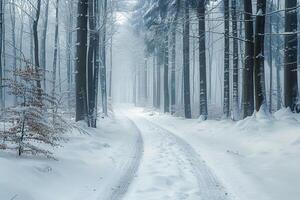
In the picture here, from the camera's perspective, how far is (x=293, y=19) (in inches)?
648

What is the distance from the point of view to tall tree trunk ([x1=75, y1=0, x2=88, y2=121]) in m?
17.5

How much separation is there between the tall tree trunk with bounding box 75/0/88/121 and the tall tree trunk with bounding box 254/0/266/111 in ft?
24.2

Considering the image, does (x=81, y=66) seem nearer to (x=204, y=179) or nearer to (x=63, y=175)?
(x=63, y=175)

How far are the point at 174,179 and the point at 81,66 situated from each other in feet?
32.4

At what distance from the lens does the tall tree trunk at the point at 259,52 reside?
1470 centimetres

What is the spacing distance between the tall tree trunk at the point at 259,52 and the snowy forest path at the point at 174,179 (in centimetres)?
403

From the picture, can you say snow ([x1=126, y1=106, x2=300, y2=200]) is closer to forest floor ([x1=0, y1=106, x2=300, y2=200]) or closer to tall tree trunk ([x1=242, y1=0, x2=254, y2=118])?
forest floor ([x1=0, y1=106, x2=300, y2=200])

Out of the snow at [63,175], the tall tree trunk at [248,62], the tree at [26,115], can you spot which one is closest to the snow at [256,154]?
the tall tree trunk at [248,62]

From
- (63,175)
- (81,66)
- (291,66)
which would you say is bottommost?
(63,175)

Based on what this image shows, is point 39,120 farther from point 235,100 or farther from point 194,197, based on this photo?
point 235,100

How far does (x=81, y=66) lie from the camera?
688 inches

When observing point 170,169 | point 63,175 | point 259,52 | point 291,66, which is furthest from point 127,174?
point 291,66

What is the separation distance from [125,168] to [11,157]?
302cm

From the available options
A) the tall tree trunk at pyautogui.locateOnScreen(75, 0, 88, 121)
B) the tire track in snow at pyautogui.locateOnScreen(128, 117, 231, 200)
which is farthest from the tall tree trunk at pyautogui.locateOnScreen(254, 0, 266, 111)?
the tall tree trunk at pyautogui.locateOnScreen(75, 0, 88, 121)
